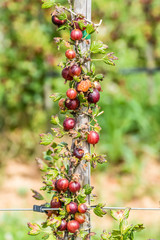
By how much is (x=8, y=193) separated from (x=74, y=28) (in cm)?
320

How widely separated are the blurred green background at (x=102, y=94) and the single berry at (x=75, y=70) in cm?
281

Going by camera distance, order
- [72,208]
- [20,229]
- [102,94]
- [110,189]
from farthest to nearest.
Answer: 1. [102,94]
2. [110,189]
3. [20,229]
4. [72,208]

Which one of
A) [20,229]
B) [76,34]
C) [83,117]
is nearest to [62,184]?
[83,117]

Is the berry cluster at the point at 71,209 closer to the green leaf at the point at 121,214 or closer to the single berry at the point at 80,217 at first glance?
the single berry at the point at 80,217

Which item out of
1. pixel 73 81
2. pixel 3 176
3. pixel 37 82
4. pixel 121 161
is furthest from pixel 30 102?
pixel 73 81

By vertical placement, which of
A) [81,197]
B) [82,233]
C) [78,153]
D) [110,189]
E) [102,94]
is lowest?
[82,233]

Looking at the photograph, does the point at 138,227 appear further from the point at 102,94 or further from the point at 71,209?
the point at 102,94

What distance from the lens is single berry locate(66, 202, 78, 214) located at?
1.34 meters

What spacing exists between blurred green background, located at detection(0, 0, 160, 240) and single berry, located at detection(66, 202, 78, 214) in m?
2.69

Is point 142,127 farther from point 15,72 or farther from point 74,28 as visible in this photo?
point 74,28

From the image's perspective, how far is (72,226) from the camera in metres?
1.34

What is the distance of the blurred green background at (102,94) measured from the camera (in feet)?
14.8

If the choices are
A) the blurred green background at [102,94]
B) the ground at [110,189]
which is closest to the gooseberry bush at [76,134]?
the ground at [110,189]

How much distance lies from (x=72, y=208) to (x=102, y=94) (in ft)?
13.7
